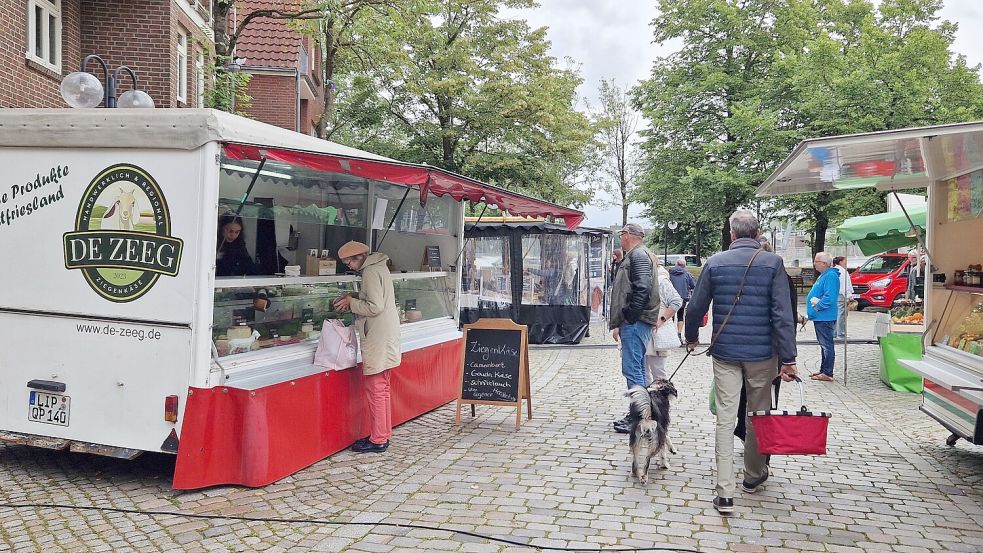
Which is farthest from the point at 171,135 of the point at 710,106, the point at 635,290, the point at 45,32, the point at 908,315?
the point at 710,106

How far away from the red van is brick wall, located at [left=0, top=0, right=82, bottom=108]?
21.4 meters

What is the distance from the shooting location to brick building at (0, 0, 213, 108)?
1107 cm

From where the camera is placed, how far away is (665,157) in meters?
31.8

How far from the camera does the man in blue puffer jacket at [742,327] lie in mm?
5195

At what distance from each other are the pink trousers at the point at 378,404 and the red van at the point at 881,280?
67.7 feet

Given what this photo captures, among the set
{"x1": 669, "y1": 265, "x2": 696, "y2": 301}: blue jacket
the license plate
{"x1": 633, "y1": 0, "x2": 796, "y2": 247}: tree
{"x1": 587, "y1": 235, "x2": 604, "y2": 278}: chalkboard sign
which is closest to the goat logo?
the license plate

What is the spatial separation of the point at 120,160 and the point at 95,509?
2.38m

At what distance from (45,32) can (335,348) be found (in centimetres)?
926

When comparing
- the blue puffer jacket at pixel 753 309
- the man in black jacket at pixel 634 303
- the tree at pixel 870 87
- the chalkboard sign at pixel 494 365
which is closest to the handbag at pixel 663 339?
the man in black jacket at pixel 634 303

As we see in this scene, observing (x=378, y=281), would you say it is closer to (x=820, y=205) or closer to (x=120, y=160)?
(x=120, y=160)

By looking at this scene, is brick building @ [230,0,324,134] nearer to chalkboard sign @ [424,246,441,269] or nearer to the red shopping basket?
chalkboard sign @ [424,246,441,269]

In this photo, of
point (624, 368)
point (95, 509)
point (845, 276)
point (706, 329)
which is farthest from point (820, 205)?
point (95, 509)

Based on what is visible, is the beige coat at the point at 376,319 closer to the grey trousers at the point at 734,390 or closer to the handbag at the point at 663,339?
the handbag at the point at 663,339

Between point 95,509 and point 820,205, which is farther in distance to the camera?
point 820,205
